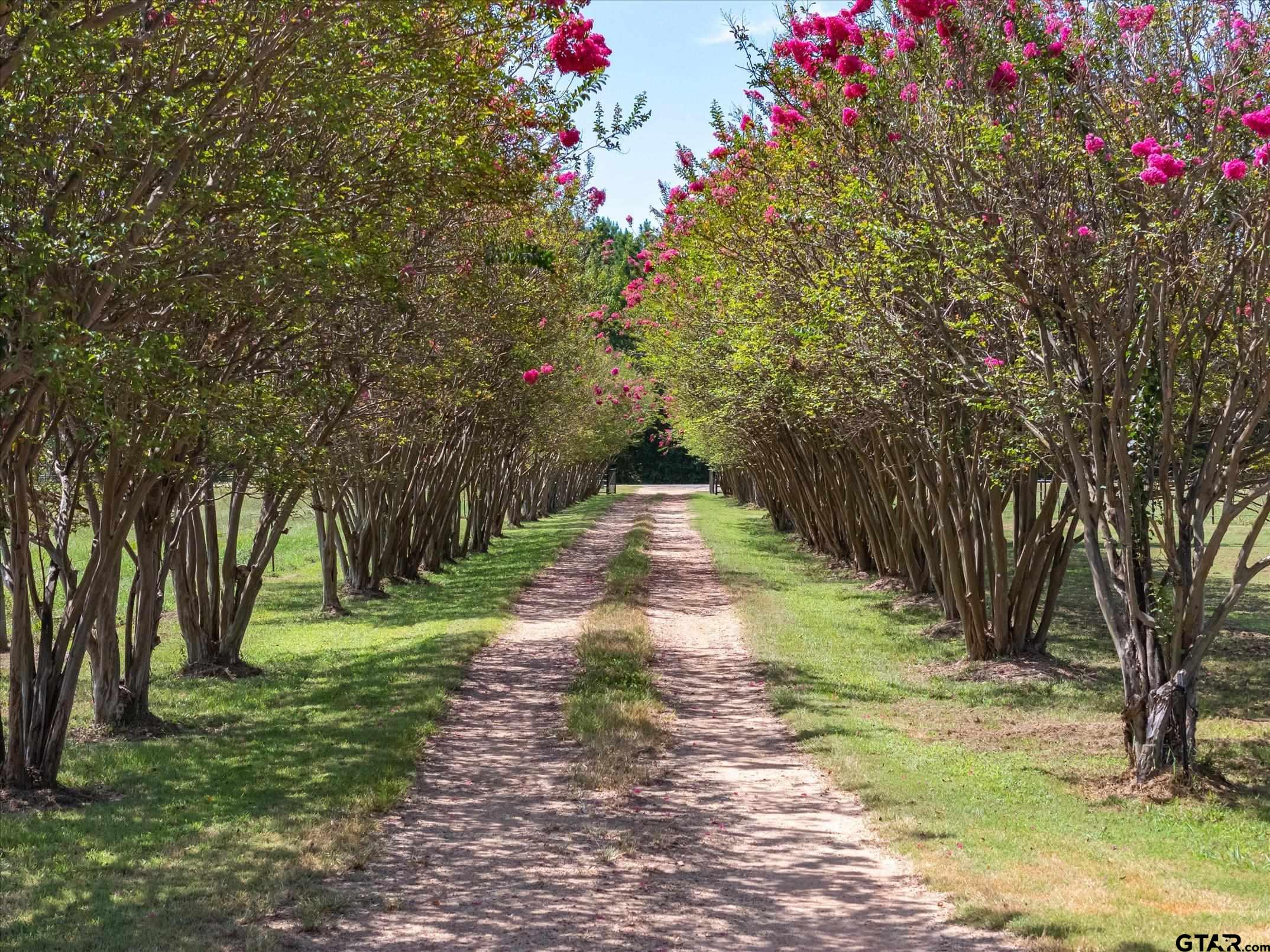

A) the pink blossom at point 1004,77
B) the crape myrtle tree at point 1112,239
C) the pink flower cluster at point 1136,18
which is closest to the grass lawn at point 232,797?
the crape myrtle tree at point 1112,239

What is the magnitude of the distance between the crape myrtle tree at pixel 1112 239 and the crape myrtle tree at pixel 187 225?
2.84m

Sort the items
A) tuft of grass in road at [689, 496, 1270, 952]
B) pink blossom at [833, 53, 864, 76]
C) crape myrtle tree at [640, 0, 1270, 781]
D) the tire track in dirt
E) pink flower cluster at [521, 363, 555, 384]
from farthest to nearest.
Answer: pink flower cluster at [521, 363, 555, 384]
pink blossom at [833, 53, 864, 76]
crape myrtle tree at [640, 0, 1270, 781]
tuft of grass in road at [689, 496, 1270, 952]
the tire track in dirt

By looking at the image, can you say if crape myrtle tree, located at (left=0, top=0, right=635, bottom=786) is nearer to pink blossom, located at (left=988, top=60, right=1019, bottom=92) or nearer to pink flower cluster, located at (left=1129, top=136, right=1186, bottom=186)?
pink blossom, located at (left=988, top=60, right=1019, bottom=92)

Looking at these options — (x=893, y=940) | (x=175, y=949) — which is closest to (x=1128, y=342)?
(x=893, y=940)

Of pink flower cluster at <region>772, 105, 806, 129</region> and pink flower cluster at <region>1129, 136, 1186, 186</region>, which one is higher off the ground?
pink flower cluster at <region>772, 105, 806, 129</region>

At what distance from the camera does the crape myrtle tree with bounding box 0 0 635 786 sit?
720cm

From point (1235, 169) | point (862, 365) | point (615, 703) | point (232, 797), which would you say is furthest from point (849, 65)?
point (232, 797)

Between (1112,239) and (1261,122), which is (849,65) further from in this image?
(1261,122)

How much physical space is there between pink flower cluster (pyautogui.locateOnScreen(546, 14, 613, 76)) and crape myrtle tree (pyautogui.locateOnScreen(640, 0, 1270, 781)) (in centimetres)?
168

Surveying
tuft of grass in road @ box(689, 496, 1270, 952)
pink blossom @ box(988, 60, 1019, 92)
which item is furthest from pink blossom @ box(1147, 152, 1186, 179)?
tuft of grass in road @ box(689, 496, 1270, 952)

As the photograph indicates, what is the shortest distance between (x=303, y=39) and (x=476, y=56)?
8.44 feet

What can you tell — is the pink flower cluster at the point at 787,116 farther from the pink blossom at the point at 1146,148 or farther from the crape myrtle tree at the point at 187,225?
the pink blossom at the point at 1146,148

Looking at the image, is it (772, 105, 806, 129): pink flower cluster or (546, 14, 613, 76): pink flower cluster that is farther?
(772, 105, 806, 129): pink flower cluster

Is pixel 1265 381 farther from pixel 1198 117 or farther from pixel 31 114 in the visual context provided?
pixel 31 114
